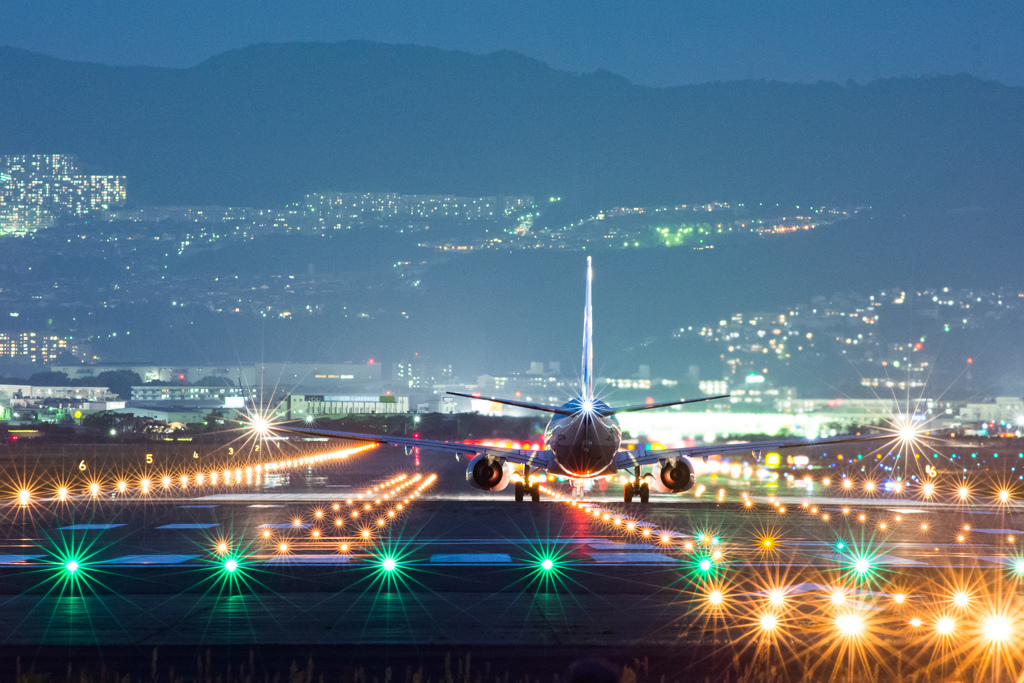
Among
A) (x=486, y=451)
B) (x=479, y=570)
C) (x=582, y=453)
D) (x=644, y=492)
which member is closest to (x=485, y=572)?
(x=479, y=570)

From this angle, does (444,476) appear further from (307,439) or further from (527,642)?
(307,439)

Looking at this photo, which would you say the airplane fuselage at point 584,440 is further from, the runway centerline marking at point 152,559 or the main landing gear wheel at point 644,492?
the runway centerline marking at point 152,559

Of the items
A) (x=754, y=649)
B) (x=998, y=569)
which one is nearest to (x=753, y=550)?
(x=998, y=569)

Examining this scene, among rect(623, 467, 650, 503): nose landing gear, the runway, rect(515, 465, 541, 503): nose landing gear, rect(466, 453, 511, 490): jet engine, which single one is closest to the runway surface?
the runway

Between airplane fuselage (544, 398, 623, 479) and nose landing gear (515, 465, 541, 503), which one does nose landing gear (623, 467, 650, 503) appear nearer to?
airplane fuselage (544, 398, 623, 479)

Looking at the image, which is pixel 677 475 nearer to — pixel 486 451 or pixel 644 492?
pixel 644 492

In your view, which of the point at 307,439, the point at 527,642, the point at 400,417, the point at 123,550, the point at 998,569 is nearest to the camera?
the point at 527,642

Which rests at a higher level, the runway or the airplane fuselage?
the airplane fuselage

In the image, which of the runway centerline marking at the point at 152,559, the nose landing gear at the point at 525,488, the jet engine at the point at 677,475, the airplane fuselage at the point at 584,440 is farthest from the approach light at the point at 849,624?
the nose landing gear at the point at 525,488

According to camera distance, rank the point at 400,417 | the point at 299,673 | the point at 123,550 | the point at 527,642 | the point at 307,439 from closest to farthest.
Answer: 1. the point at 299,673
2. the point at 527,642
3. the point at 123,550
4. the point at 307,439
5. the point at 400,417
